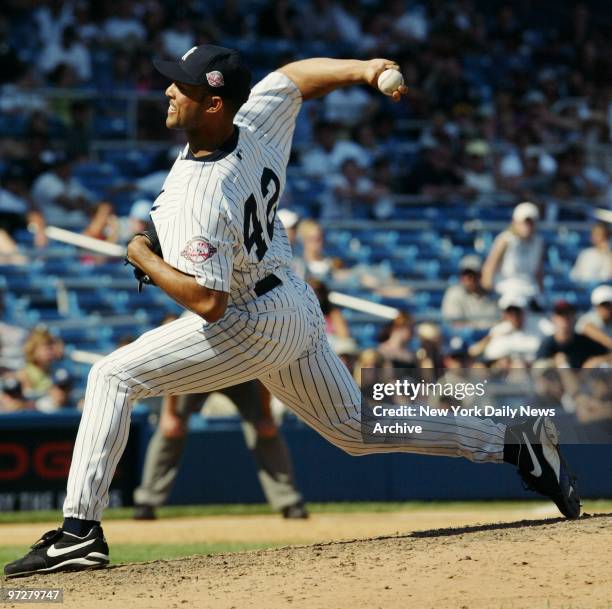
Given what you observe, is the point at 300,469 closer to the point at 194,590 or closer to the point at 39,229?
the point at 39,229

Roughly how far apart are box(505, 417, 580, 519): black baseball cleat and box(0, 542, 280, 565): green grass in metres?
1.96

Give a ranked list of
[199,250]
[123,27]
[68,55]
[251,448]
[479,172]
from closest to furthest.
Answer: [199,250] < [251,448] < [68,55] < [123,27] < [479,172]

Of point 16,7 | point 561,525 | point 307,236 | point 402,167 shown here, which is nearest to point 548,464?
point 561,525

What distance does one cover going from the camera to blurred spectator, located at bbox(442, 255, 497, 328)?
12188 millimetres

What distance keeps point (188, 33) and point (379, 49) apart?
2.62 meters

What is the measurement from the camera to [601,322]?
36.7 feet

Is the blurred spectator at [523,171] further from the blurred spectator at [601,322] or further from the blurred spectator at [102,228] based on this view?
the blurred spectator at [102,228]

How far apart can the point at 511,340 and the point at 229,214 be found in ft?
22.3

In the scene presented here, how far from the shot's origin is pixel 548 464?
556 cm

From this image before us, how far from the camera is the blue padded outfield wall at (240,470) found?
9555 millimetres

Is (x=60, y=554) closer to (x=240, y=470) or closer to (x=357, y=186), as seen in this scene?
(x=240, y=470)

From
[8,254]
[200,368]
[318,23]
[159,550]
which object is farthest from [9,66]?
[200,368]

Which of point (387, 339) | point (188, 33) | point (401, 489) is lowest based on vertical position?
point (401, 489)

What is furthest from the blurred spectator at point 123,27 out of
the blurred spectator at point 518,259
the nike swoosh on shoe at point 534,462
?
the nike swoosh on shoe at point 534,462
